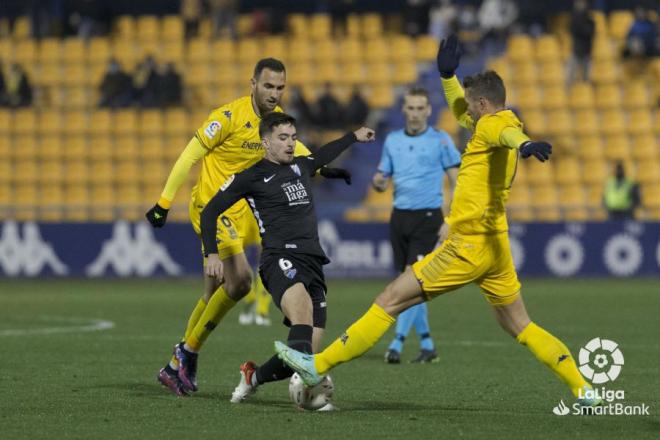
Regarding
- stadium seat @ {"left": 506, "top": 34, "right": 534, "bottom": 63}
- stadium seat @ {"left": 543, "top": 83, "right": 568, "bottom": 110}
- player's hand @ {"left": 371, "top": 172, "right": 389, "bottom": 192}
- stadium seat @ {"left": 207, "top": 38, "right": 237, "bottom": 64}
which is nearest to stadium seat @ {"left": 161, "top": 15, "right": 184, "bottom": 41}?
stadium seat @ {"left": 207, "top": 38, "right": 237, "bottom": 64}

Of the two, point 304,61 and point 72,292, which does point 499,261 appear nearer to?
point 72,292

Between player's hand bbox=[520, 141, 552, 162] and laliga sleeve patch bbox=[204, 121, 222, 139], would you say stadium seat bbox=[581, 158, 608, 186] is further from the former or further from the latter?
player's hand bbox=[520, 141, 552, 162]

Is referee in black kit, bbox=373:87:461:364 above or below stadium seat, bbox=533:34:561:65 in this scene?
below

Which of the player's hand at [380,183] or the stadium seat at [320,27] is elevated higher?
the stadium seat at [320,27]

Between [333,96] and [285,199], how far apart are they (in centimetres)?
1979

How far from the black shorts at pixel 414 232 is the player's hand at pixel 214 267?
441cm

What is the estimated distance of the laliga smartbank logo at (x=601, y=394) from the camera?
29.8 feet

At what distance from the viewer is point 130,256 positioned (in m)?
26.3

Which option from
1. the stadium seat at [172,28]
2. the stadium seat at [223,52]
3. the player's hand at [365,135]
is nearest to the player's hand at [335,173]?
the player's hand at [365,135]

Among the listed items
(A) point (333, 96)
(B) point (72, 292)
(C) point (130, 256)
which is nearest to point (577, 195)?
(A) point (333, 96)

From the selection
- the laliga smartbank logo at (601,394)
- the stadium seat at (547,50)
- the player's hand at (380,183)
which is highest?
the stadium seat at (547,50)

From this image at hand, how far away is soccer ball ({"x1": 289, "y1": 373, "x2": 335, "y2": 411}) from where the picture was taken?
9305mm

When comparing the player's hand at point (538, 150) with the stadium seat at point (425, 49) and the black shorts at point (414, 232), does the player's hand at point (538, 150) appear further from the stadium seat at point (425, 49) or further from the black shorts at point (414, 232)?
the stadium seat at point (425, 49)

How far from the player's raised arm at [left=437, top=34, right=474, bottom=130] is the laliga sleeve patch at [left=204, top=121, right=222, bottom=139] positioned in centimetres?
183
